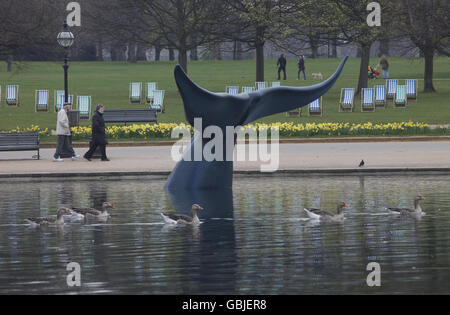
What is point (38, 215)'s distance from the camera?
16.4 m

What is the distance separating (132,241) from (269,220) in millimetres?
2745

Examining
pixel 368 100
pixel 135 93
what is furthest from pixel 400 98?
pixel 135 93

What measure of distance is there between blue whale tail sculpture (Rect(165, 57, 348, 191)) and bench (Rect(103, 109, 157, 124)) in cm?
1393

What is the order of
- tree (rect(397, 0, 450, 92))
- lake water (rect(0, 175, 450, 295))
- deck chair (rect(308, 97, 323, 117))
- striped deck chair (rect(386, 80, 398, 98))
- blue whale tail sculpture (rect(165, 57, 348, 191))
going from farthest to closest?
striped deck chair (rect(386, 80, 398, 98)) < tree (rect(397, 0, 450, 92)) < deck chair (rect(308, 97, 323, 117)) < blue whale tail sculpture (rect(165, 57, 348, 191)) < lake water (rect(0, 175, 450, 295))

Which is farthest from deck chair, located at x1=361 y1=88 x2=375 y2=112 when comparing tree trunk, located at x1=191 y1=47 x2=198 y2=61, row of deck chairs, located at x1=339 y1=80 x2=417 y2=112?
tree trunk, located at x1=191 y1=47 x2=198 y2=61

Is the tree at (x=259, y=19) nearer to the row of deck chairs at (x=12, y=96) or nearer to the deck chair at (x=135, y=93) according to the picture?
the deck chair at (x=135, y=93)

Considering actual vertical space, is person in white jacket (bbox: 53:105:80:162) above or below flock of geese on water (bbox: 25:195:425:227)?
above

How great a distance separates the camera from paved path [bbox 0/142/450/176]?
22797 millimetres

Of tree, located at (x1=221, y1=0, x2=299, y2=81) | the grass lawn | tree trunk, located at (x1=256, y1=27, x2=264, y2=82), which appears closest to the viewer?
the grass lawn

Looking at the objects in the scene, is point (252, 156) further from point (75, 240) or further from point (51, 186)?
point (75, 240)

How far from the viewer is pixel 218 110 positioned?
60.7 feet

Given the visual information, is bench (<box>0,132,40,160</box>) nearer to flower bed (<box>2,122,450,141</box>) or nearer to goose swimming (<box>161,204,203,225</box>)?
flower bed (<box>2,122,450,141</box>)

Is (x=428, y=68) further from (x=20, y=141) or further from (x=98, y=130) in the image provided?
(x=98, y=130)

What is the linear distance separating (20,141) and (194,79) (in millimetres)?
34339
